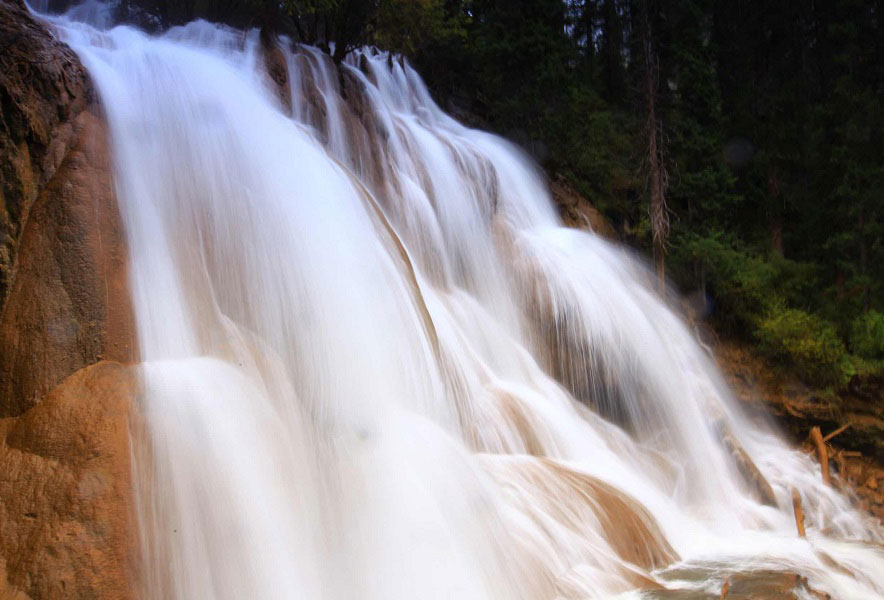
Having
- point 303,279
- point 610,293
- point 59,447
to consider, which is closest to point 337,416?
point 303,279

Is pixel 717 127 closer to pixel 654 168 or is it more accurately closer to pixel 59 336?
pixel 654 168

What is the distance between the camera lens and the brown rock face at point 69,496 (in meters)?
3.44

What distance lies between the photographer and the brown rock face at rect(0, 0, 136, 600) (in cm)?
354

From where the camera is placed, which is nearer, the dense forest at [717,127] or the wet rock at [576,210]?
the dense forest at [717,127]

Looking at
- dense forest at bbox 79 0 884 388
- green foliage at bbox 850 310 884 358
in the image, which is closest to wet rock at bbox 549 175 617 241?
dense forest at bbox 79 0 884 388

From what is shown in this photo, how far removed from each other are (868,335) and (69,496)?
40.3 feet

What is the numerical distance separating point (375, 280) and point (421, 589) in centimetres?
287

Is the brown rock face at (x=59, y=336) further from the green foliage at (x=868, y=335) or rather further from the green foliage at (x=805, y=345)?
the green foliage at (x=868, y=335)

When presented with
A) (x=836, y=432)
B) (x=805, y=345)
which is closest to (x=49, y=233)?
(x=836, y=432)

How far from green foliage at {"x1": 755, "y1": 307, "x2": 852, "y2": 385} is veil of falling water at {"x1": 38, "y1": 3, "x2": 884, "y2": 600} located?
1.85 metres

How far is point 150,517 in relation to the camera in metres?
3.81

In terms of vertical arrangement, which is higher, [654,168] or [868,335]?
[654,168]

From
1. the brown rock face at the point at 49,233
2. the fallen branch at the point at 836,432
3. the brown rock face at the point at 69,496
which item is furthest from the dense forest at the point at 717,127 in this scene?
the brown rock face at the point at 69,496

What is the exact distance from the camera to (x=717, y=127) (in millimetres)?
15336
